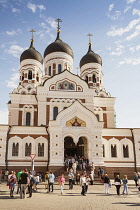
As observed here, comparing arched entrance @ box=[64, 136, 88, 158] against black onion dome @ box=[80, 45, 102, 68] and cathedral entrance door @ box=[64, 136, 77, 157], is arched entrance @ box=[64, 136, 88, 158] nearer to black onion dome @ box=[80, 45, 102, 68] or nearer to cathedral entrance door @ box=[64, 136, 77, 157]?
cathedral entrance door @ box=[64, 136, 77, 157]

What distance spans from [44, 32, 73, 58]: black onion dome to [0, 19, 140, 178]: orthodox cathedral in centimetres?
798

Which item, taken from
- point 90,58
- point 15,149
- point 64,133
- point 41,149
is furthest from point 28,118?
point 90,58

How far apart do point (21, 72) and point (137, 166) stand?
22.3 metres

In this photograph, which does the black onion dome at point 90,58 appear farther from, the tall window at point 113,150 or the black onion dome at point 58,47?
the tall window at point 113,150

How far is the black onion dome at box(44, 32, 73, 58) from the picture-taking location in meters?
36.1

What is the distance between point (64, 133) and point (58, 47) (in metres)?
17.1

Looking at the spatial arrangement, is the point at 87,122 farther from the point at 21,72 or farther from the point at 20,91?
the point at 21,72

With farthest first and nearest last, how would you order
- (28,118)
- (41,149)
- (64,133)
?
(28,118) → (41,149) → (64,133)

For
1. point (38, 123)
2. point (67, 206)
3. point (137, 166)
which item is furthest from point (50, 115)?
→ point (67, 206)

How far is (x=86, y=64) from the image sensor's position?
125ft

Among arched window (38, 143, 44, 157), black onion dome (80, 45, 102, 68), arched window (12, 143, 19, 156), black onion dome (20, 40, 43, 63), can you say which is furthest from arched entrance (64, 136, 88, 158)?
black onion dome (80, 45, 102, 68)

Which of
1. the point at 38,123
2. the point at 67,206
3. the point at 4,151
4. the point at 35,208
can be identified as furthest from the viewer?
the point at 38,123

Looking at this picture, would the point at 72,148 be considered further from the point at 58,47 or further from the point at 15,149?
the point at 58,47

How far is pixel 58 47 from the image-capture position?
36125 millimetres
